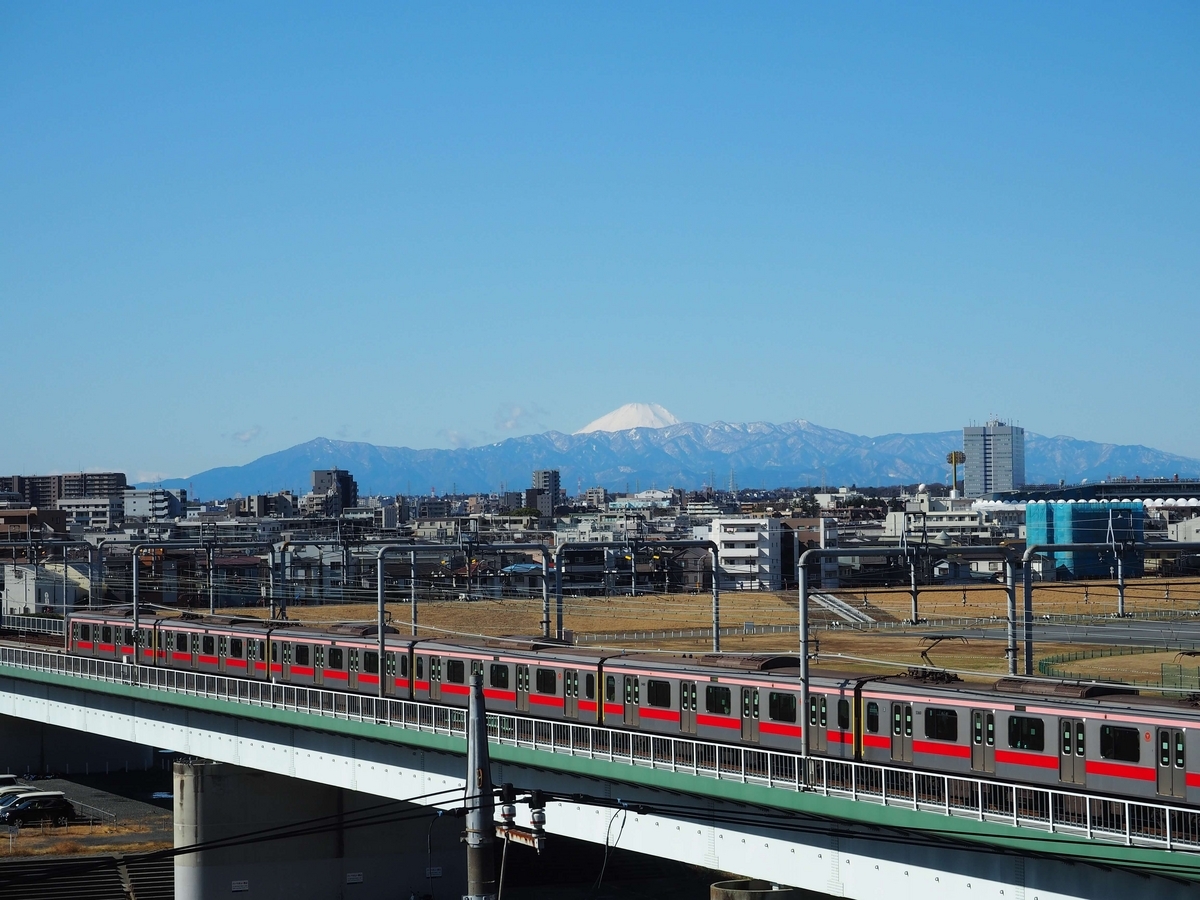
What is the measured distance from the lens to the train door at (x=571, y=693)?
37.2 meters

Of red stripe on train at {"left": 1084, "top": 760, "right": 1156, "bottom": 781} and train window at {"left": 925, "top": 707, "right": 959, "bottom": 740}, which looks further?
train window at {"left": 925, "top": 707, "right": 959, "bottom": 740}

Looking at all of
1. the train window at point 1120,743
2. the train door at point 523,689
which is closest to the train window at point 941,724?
the train window at point 1120,743

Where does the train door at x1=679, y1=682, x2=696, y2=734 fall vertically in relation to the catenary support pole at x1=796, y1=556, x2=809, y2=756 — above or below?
below

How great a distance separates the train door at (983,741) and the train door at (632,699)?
31.6 ft

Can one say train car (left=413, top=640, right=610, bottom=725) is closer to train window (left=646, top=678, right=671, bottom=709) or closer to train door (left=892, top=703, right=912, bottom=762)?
train window (left=646, top=678, right=671, bottom=709)

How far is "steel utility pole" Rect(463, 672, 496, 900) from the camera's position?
1619 centimetres

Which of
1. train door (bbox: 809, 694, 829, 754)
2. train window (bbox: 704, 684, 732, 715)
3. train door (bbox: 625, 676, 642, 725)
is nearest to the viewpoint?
train door (bbox: 809, 694, 829, 754)

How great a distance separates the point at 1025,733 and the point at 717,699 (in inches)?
321

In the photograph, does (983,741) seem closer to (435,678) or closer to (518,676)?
(518,676)

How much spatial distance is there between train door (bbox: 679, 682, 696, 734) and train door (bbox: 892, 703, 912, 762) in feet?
19.4

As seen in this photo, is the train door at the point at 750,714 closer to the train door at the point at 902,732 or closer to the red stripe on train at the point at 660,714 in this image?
the red stripe on train at the point at 660,714

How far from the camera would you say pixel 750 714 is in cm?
3238

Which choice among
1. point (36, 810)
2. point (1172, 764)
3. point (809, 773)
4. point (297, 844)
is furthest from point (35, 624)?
point (1172, 764)

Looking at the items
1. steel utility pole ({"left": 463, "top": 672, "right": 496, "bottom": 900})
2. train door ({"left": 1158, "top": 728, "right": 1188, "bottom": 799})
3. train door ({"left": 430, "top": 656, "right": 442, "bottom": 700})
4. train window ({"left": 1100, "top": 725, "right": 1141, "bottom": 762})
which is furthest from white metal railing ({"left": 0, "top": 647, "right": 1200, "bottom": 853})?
steel utility pole ({"left": 463, "top": 672, "right": 496, "bottom": 900})
